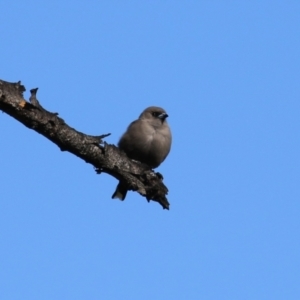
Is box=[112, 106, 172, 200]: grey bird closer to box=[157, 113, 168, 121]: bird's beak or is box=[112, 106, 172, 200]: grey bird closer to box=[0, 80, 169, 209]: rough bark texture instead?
box=[157, 113, 168, 121]: bird's beak

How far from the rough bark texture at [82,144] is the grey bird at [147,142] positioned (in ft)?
7.28

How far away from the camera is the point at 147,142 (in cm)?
952

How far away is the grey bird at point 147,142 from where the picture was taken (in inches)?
375

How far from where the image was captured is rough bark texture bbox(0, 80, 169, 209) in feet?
17.9

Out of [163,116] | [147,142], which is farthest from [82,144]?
[163,116]

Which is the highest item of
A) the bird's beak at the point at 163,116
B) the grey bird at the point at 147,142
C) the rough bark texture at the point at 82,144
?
the bird's beak at the point at 163,116

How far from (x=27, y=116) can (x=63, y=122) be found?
0.42m

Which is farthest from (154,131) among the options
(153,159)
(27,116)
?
(27,116)

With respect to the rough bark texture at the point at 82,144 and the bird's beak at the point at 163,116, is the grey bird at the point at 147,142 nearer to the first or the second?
the bird's beak at the point at 163,116

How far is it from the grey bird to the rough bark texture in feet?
7.28

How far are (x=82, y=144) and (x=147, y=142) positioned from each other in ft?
11.2

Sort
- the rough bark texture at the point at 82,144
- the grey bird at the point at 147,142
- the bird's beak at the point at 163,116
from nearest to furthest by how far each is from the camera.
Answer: the rough bark texture at the point at 82,144 → the grey bird at the point at 147,142 → the bird's beak at the point at 163,116

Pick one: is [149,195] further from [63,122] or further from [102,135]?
[63,122]

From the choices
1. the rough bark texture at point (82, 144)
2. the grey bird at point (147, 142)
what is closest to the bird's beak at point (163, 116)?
the grey bird at point (147, 142)
